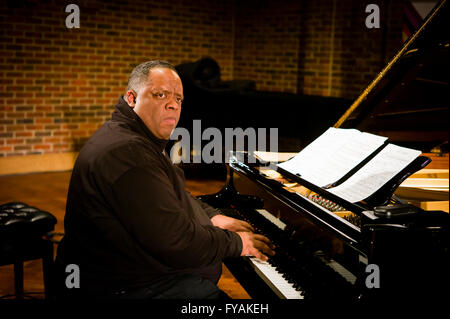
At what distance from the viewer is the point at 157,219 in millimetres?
1442

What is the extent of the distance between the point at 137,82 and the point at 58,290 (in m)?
0.82

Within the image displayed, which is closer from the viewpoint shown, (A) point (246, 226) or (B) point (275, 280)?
(B) point (275, 280)

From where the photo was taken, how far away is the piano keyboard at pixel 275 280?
1.60 metres

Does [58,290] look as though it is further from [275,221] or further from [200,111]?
[200,111]

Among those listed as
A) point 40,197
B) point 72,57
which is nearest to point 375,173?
point 40,197

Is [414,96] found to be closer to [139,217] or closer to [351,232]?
[351,232]

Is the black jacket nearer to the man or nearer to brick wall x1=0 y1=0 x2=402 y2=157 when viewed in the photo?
the man

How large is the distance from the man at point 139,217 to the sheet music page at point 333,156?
1.30 ft

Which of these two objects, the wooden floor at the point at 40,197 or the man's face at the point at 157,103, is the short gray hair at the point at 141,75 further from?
the wooden floor at the point at 40,197

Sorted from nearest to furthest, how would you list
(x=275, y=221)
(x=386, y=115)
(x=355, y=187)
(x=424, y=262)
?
(x=424, y=262) → (x=355, y=187) → (x=275, y=221) → (x=386, y=115)

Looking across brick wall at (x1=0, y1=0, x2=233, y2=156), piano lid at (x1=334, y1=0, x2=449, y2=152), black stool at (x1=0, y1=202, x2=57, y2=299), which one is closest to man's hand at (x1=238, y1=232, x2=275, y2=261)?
black stool at (x1=0, y1=202, x2=57, y2=299)

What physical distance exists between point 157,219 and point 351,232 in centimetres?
59
